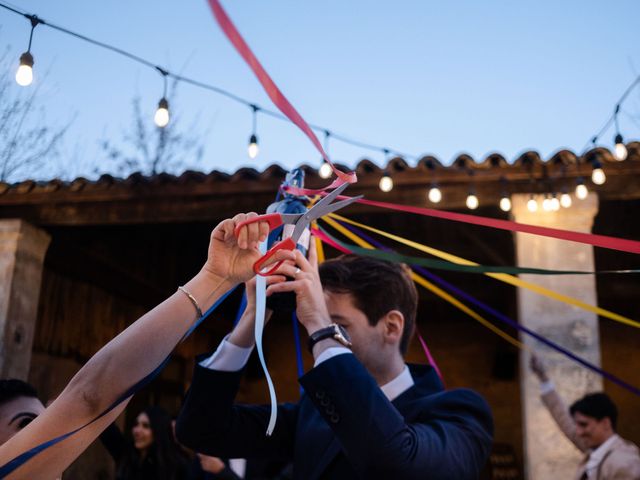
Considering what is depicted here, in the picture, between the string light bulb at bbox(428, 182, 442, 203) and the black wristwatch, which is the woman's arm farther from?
the string light bulb at bbox(428, 182, 442, 203)

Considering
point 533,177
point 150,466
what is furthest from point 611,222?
point 150,466

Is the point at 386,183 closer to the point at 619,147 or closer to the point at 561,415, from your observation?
the point at 619,147

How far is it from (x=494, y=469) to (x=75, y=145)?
809cm

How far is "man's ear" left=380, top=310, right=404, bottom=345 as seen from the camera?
6.40ft

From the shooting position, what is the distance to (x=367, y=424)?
1.45 metres

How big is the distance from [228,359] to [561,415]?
3.45 m

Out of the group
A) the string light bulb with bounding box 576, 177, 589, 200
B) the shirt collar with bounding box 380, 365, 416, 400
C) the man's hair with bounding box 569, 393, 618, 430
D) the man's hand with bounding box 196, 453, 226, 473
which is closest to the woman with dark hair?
the man's hand with bounding box 196, 453, 226, 473

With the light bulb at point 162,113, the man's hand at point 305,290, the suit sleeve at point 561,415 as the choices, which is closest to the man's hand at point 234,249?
the man's hand at point 305,290

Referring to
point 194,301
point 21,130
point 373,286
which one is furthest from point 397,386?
point 21,130

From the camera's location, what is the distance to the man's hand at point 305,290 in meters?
1.60

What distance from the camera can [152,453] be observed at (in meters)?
5.23

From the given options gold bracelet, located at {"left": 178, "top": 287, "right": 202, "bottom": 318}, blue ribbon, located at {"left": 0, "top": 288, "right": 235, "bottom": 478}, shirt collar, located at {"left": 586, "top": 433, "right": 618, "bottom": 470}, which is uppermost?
gold bracelet, located at {"left": 178, "top": 287, "right": 202, "bottom": 318}

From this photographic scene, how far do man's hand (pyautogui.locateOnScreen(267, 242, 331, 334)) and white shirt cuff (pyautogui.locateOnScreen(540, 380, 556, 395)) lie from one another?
3.61m

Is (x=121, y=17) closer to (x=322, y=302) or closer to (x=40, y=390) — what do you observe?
(x=322, y=302)
